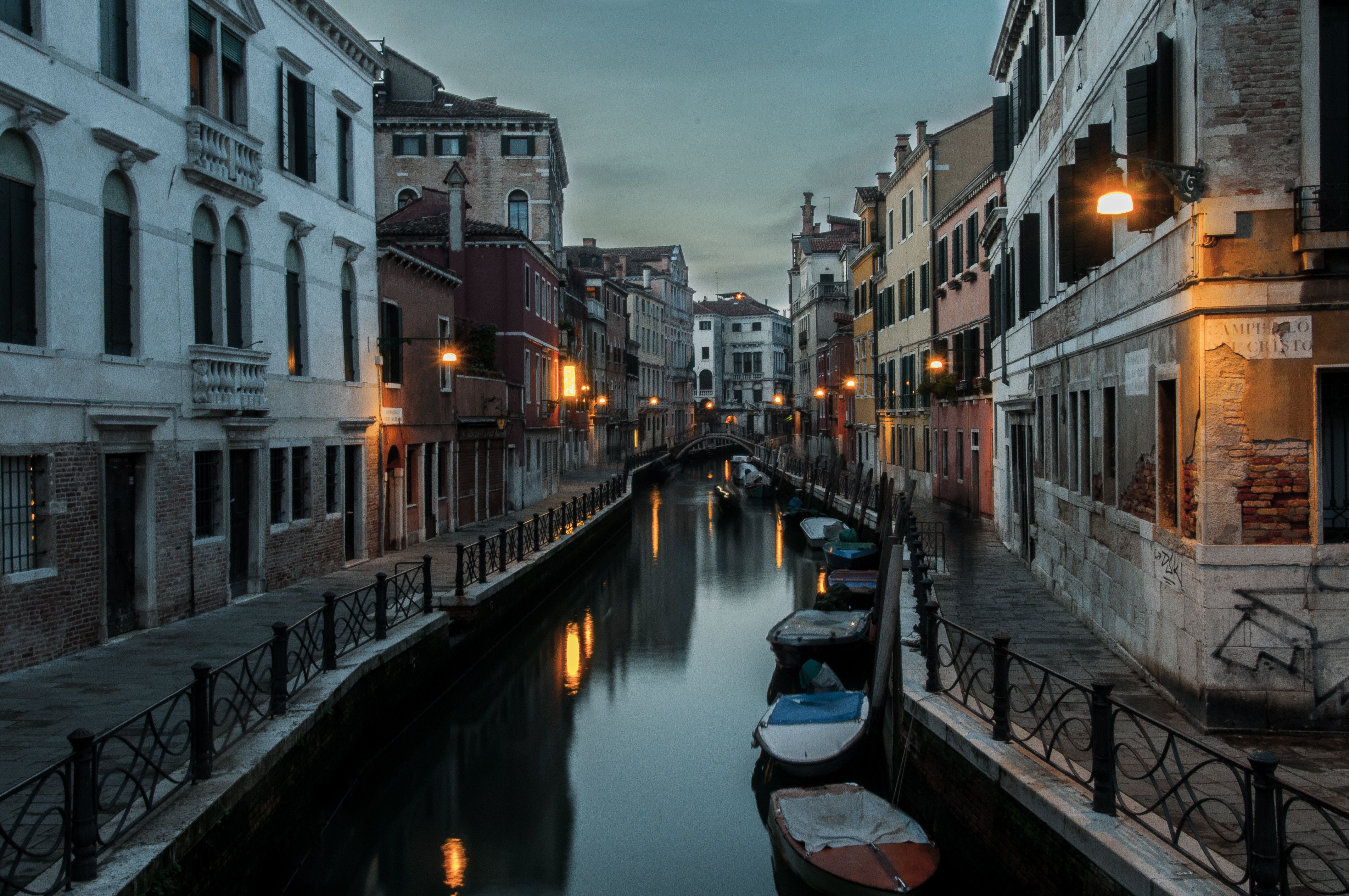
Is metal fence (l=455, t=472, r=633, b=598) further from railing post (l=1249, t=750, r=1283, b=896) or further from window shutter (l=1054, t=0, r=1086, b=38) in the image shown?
railing post (l=1249, t=750, r=1283, b=896)

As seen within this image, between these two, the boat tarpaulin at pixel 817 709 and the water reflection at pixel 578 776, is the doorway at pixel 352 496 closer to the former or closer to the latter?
the water reflection at pixel 578 776

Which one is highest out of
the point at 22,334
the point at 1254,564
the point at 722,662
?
the point at 22,334

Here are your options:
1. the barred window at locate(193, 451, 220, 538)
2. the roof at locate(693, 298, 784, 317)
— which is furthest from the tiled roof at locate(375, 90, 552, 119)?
the roof at locate(693, 298, 784, 317)

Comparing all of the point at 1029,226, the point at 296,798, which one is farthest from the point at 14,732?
the point at 1029,226

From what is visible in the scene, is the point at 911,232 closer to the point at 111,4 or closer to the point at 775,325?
the point at 111,4

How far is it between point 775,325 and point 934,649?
269 ft

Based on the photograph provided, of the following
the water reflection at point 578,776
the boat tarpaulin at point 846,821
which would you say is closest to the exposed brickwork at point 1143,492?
the boat tarpaulin at point 846,821

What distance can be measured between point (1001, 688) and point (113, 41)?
10388 mm

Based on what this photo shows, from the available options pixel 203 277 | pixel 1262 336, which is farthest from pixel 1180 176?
pixel 203 277

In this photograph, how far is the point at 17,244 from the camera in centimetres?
924

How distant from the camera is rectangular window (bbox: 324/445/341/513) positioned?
1598 centimetres

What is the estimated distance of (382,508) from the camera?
1780 centimetres

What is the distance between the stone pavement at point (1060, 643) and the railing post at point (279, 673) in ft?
18.3

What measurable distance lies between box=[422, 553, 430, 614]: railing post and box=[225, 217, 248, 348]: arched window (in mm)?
3653
